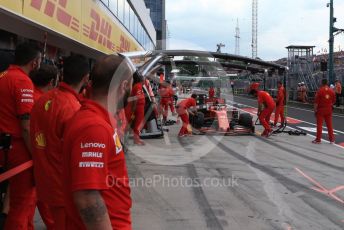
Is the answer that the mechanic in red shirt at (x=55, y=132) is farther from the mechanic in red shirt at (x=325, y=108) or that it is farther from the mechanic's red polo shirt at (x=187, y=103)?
the mechanic in red shirt at (x=325, y=108)

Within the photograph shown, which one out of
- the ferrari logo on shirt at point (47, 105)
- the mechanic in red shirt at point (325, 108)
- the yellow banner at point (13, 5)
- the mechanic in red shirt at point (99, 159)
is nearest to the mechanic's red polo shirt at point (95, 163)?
the mechanic in red shirt at point (99, 159)

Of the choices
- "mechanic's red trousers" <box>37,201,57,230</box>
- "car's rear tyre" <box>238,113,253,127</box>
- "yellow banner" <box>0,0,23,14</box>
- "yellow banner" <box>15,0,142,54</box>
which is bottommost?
"mechanic's red trousers" <box>37,201,57,230</box>

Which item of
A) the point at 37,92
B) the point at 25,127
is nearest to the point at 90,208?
the point at 25,127

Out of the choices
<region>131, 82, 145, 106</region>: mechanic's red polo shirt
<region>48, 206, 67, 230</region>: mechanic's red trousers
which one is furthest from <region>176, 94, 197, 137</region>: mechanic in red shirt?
<region>48, 206, 67, 230</region>: mechanic's red trousers

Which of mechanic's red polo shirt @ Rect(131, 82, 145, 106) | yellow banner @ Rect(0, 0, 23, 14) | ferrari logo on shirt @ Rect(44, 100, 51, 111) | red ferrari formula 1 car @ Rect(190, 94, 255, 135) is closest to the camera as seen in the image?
ferrari logo on shirt @ Rect(44, 100, 51, 111)

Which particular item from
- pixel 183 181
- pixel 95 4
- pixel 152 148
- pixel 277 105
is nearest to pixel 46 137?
pixel 183 181

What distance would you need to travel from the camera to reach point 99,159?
6.79 feet

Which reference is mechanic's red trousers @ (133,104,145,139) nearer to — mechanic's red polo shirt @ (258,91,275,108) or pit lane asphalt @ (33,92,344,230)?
pit lane asphalt @ (33,92,344,230)

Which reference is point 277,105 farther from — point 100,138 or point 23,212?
point 100,138

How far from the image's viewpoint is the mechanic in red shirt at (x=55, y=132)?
9.15ft

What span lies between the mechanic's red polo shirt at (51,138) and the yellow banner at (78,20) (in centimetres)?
339

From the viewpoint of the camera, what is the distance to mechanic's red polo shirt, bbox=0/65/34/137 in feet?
12.3

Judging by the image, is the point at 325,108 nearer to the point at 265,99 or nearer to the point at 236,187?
the point at 265,99

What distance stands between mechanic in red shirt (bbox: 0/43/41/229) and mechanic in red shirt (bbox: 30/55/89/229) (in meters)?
0.81
